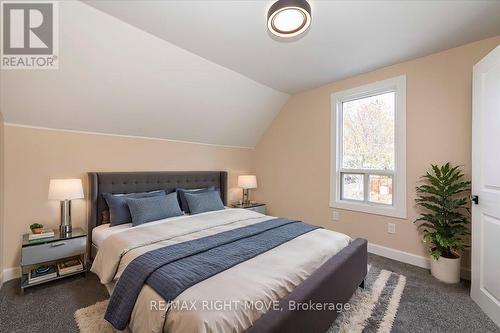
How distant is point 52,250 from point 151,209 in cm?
98

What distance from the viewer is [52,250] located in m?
2.27

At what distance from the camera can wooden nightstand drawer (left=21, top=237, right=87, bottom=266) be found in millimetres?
2141

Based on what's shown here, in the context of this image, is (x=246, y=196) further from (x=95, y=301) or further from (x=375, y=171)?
(x=95, y=301)

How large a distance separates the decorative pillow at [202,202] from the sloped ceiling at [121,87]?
3.51 ft

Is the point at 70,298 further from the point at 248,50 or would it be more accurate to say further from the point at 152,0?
the point at 248,50

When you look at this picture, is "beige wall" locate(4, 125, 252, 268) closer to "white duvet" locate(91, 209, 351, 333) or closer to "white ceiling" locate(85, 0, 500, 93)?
"white duvet" locate(91, 209, 351, 333)

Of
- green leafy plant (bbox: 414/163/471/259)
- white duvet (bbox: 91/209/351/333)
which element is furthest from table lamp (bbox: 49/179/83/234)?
green leafy plant (bbox: 414/163/471/259)

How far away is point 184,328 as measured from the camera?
1.10 metres

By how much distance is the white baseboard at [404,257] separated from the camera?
248 cm

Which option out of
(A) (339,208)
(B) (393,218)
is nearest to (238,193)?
(A) (339,208)

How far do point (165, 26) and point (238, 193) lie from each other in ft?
10.5

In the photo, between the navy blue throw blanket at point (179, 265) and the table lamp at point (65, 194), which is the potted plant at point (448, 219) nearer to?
the navy blue throw blanket at point (179, 265)

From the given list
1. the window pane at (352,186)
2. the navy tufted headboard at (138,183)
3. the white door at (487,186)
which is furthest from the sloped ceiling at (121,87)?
the white door at (487,186)

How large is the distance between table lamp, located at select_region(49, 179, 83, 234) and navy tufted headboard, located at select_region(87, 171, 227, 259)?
0.26 metres
